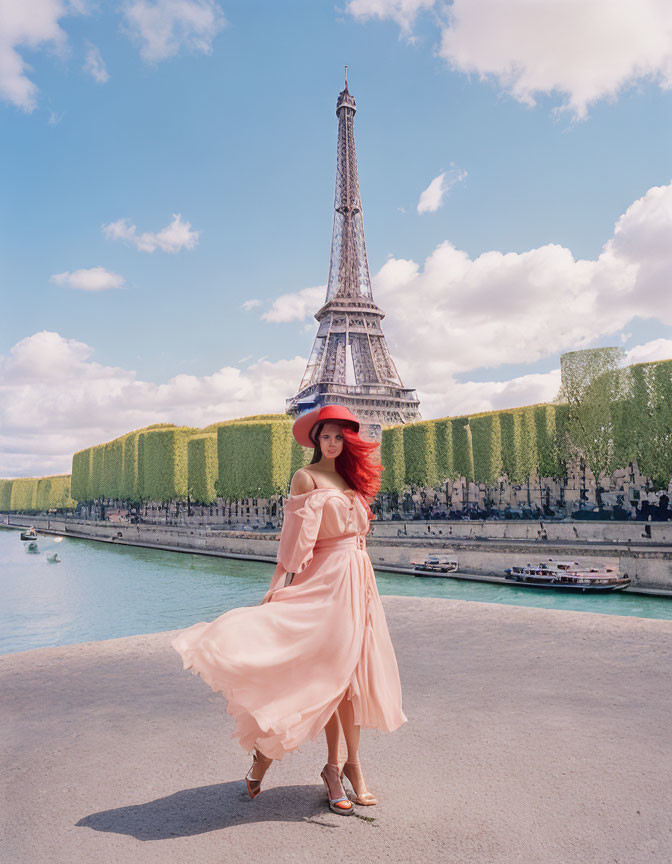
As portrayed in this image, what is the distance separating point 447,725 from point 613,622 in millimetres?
4755

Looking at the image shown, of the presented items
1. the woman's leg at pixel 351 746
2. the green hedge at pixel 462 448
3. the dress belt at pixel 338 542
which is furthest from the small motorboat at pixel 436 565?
the dress belt at pixel 338 542

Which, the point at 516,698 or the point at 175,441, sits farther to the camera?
the point at 175,441

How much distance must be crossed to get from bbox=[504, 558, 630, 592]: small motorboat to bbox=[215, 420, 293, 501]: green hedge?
723 inches

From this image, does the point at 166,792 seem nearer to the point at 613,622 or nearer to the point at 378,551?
the point at 613,622

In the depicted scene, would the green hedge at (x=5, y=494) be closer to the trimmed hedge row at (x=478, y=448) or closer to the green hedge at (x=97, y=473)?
the green hedge at (x=97, y=473)

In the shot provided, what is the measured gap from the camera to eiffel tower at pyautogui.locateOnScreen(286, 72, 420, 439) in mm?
56969

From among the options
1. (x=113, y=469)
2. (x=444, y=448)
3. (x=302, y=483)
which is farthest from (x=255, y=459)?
(x=302, y=483)

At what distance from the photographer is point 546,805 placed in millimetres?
3068

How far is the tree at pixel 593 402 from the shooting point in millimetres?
26734

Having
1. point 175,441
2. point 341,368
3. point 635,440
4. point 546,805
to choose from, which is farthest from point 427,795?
point 341,368

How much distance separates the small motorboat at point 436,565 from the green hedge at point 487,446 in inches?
440

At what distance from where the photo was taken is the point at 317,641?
120 inches

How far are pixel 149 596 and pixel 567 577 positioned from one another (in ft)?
39.8

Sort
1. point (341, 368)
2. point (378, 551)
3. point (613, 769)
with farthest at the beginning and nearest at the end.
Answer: point (341, 368)
point (378, 551)
point (613, 769)
